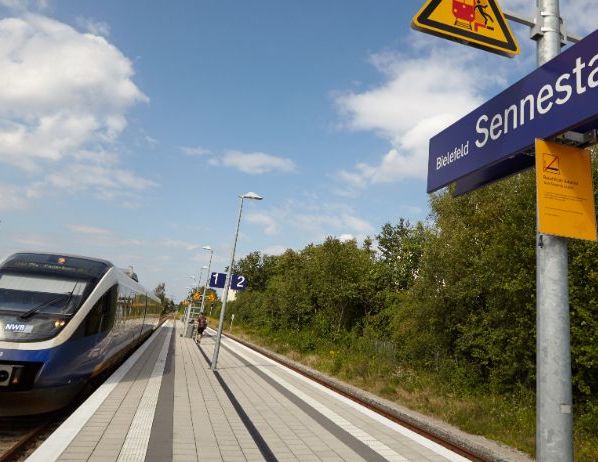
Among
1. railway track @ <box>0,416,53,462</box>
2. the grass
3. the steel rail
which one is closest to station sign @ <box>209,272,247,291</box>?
the grass

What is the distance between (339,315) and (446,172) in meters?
22.4

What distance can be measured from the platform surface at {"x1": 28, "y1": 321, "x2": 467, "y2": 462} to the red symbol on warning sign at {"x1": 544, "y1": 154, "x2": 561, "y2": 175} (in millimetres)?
4564

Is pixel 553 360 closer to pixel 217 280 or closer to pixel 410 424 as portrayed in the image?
pixel 410 424

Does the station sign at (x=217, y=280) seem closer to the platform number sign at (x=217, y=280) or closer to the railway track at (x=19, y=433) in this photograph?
the platform number sign at (x=217, y=280)

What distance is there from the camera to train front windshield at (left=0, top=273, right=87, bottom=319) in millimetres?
8344

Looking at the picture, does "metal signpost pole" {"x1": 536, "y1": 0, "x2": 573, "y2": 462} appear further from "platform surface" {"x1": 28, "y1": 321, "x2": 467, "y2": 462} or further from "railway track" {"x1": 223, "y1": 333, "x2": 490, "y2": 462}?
"railway track" {"x1": 223, "y1": 333, "x2": 490, "y2": 462}

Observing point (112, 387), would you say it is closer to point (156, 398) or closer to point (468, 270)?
point (156, 398)

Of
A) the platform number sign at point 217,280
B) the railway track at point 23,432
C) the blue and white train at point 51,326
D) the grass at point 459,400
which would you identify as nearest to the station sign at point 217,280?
the platform number sign at point 217,280

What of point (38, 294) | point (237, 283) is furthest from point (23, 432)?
point (237, 283)

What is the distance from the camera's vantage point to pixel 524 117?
10.3 ft

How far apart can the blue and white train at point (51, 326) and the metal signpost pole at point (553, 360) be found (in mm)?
7528

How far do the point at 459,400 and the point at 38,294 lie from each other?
366 inches

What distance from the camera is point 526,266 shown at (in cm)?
1027

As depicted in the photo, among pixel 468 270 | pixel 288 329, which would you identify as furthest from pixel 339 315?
pixel 468 270
